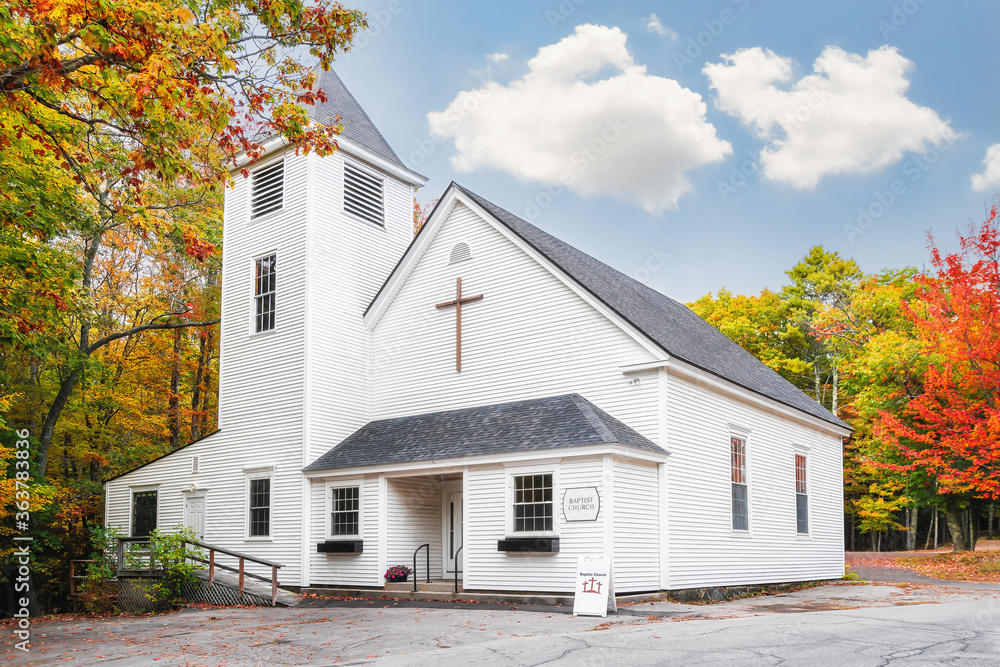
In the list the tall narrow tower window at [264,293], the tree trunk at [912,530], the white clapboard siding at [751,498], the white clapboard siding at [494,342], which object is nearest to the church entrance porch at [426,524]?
the white clapboard siding at [494,342]

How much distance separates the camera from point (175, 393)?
29.3 meters

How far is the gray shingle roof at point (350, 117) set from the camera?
20.8m

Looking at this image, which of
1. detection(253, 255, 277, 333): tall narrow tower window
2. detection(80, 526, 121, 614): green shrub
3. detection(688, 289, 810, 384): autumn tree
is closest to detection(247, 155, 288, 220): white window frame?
detection(253, 255, 277, 333): tall narrow tower window

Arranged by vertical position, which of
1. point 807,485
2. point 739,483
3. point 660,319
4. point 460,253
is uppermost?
point 460,253

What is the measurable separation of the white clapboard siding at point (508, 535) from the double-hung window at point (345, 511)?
308cm

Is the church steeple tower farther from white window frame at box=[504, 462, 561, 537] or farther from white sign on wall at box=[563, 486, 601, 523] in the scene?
white sign on wall at box=[563, 486, 601, 523]

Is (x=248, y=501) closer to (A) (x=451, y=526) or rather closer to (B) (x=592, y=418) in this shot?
(A) (x=451, y=526)

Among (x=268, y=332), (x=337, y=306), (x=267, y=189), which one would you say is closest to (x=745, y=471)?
(x=337, y=306)

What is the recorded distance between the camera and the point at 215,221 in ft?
81.4

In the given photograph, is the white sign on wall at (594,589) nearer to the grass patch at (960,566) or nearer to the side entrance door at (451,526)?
the side entrance door at (451,526)

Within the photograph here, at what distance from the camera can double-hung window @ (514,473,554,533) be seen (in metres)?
14.8

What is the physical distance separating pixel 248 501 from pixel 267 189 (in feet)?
25.2

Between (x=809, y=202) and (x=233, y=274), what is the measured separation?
25578 millimetres

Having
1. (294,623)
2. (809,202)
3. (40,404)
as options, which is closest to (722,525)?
(294,623)
